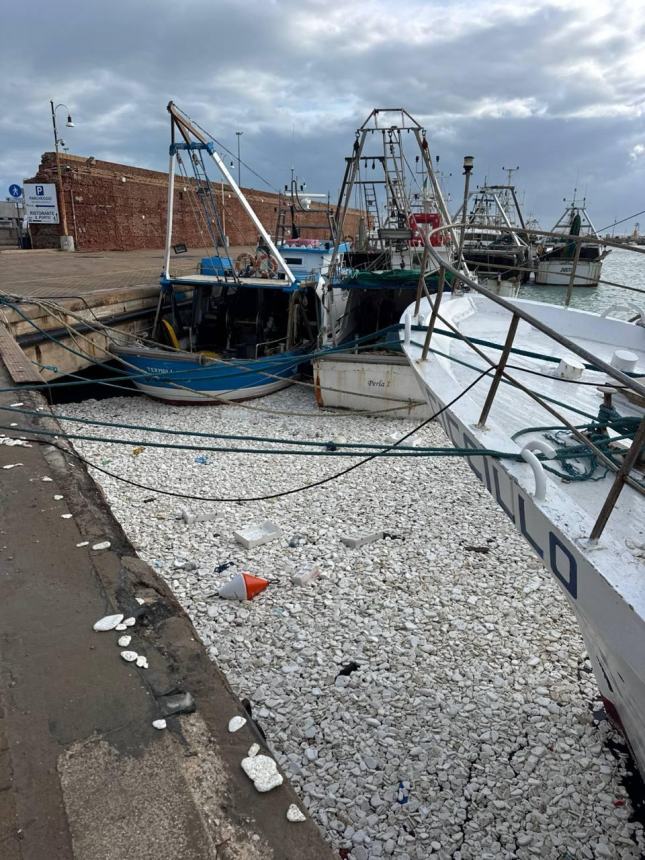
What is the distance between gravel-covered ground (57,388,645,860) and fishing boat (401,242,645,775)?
590mm

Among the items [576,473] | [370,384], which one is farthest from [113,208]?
[576,473]

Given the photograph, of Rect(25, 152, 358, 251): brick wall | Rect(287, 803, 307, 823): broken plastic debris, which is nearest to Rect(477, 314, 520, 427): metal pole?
Rect(287, 803, 307, 823): broken plastic debris

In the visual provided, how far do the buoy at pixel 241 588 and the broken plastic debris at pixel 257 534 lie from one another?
0.80 metres

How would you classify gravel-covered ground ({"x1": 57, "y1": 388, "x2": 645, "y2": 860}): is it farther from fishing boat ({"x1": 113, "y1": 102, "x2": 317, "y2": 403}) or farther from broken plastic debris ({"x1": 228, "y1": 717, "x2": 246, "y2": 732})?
fishing boat ({"x1": 113, "y1": 102, "x2": 317, "y2": 403})

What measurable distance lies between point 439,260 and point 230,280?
8678 millimetres

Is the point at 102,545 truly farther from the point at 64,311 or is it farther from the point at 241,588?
the point at 64,311

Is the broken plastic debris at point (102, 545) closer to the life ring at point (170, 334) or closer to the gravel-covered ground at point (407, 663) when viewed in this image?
the gravel-covered ground at point (407, 663)

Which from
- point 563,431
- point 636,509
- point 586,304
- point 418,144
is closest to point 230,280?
point 418,144

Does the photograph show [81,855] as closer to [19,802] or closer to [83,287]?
[19,802]

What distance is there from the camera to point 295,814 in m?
2.00

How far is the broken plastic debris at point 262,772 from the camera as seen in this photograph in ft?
6.84

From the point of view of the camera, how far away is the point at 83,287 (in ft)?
41.4

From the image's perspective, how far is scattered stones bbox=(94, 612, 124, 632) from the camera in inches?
112

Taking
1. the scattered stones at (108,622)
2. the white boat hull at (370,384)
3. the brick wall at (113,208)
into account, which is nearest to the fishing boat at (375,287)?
the white boat hull at (370,384)
